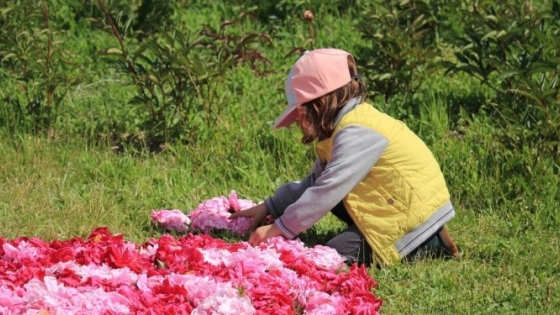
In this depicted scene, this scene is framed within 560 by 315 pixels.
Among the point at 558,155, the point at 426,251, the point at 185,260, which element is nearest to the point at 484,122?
the point at 558,155

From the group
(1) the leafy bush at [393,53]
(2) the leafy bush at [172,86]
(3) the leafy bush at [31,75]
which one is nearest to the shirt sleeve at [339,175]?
(2) the leafy bush at [172,86]

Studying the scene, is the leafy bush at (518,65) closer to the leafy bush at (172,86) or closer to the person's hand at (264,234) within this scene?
the leafy bush at (172,86)

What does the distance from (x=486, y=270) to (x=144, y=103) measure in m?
2.44

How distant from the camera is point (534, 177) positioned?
19.2ft

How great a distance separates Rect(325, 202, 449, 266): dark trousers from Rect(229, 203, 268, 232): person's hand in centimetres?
48

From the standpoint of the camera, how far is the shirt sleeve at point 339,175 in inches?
196

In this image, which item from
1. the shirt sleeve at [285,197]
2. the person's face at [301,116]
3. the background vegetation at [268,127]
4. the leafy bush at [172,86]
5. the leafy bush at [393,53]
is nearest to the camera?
the person's face at [301,116]

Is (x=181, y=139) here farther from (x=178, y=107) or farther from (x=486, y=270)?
(x=486, y=270)

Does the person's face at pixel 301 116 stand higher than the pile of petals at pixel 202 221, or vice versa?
the person's face at pixel 301 116

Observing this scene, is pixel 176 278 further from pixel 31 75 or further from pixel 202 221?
pixel 31 75

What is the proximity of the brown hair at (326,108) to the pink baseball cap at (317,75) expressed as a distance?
1.5 inches

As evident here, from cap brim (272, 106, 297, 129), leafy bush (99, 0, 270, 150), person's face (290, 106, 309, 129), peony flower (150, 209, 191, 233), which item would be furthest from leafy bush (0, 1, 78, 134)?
person's face (290, 106, 309, 129)

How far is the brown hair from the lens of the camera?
199 inches

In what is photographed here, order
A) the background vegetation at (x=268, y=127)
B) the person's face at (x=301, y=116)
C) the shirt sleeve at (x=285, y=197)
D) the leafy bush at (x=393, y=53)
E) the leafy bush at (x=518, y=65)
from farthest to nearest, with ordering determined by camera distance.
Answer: the leafy bush at (x=393, y=53) < the leafy bush at (x=518, y=65) < the shirt sleeve at (x=285, y=197) < the background vegetation at (x=268, y=127) < the person's face at (x=301, y=116)
